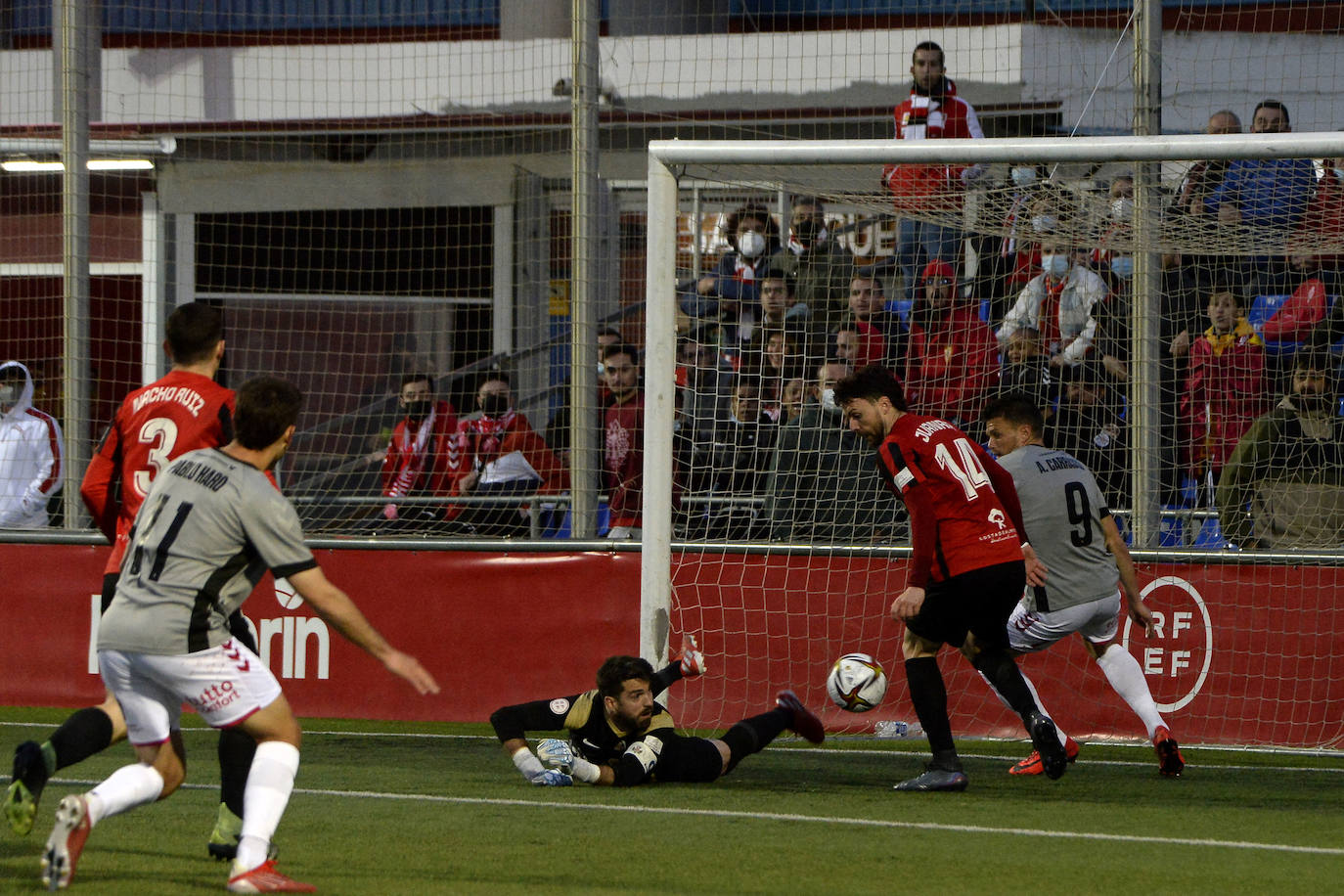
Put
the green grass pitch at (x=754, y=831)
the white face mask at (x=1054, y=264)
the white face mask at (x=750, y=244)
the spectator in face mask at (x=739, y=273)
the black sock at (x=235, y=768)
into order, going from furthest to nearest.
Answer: the white face mask at (x=750, y=244) → the spectator in face mask at (x=739, y=273) → the white face mask at (x=1054, y=264) → the black sock at (x=235, y=768) → the green grass pitch at (x=754, y=831)

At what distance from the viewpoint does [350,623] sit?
4.72m

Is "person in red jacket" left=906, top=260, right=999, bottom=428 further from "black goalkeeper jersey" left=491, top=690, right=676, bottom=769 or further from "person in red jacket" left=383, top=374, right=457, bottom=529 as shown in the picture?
"black goalkeeper jersey" left=491, top=690, right=676, bottom=769

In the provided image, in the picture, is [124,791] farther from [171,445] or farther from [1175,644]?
[1175,644]

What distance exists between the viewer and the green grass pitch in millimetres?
5094

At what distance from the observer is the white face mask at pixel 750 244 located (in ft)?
36.9

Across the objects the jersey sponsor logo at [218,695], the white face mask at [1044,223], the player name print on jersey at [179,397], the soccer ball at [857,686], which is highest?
the white face mask at [1044,223]

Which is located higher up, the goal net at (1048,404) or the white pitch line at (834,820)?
the goal net at (1048,404)

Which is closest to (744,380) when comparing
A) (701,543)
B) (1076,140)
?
(701,543)

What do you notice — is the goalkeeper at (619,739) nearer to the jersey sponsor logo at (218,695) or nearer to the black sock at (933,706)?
the black sock at (933,706)

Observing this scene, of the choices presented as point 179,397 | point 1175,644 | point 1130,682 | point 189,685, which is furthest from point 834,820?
point 1175,644

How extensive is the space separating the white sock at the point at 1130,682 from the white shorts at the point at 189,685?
4.76 metres

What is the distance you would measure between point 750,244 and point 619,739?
4.90 meters

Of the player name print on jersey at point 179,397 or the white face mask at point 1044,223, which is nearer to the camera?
the player name print on jersey at point 179,397

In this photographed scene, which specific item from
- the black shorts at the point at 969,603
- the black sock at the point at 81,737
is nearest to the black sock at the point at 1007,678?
the black shorts at the point at 969,603
